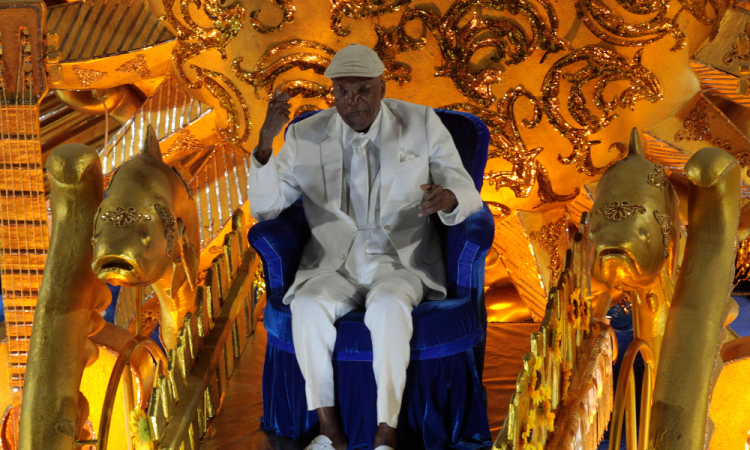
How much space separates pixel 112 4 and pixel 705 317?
3.12m

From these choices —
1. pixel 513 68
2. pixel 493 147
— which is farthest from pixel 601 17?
pixel 493 147

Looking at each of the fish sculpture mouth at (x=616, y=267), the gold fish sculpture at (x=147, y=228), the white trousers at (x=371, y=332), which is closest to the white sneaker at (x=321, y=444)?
the white trousers at (x=371, y=332)

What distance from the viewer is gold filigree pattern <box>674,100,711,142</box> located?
403cm

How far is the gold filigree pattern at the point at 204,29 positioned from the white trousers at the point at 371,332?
1.74 meters

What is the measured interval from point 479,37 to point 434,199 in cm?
152

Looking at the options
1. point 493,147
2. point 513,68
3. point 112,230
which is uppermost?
point 513,68

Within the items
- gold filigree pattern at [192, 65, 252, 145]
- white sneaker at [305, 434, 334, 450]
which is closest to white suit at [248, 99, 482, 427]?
white sneaker at [305, 434, 334, 450]

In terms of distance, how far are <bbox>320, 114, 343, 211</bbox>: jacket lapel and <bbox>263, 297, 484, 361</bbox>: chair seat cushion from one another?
49cm

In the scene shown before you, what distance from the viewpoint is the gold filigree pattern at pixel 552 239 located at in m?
4.59

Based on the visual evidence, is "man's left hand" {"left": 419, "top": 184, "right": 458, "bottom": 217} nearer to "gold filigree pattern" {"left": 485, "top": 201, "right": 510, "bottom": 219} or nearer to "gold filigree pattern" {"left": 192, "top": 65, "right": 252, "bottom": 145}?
"gold filigree pattern" {"left": 485, "top": 201, "right": 510, "bottom": 219}

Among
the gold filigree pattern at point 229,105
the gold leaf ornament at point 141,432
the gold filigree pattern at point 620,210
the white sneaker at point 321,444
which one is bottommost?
the white sneaker at point 321,444

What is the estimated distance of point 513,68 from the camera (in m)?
4.08

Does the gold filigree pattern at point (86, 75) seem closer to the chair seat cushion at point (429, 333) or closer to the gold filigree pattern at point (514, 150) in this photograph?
the gold filigree pattern at point (514, 150)

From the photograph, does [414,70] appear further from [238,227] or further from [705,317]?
[705,317]
